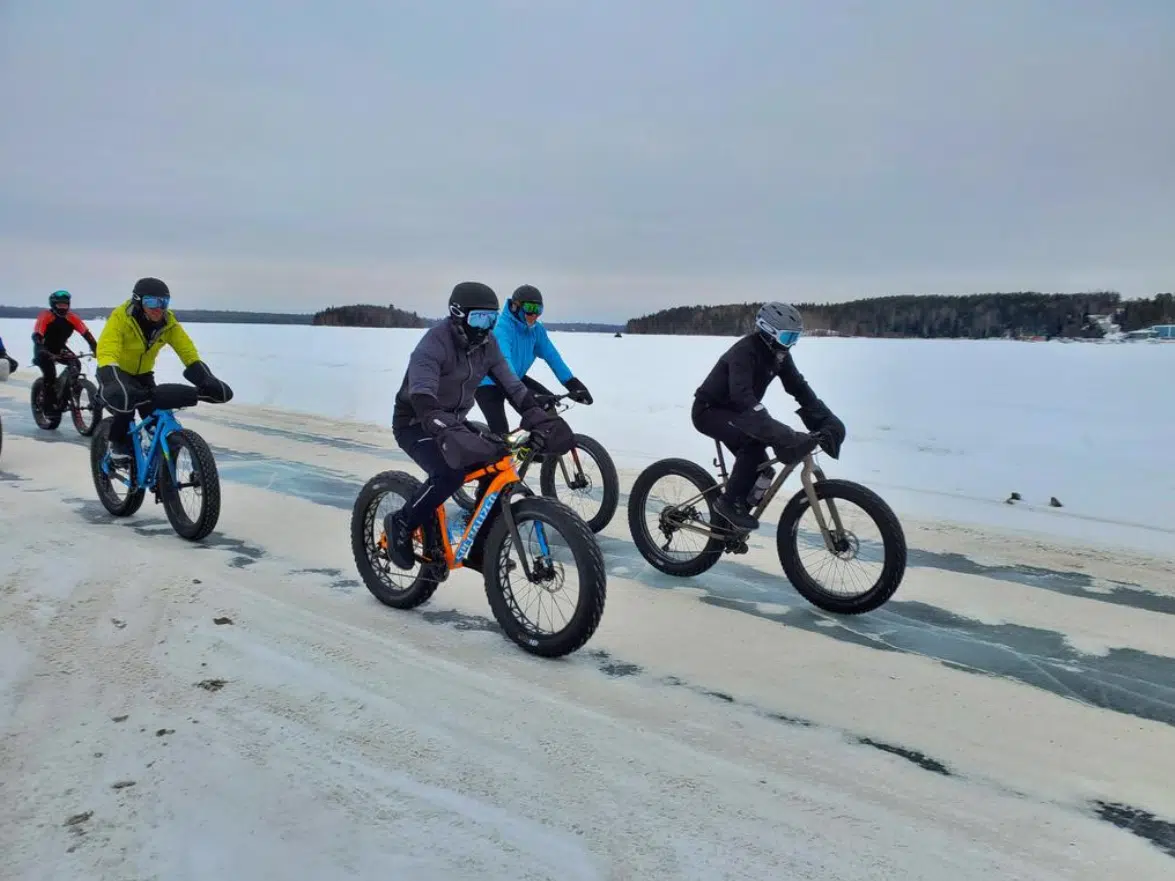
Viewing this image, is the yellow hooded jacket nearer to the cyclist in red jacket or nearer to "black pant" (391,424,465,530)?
"black pant" (391,424,465,530)

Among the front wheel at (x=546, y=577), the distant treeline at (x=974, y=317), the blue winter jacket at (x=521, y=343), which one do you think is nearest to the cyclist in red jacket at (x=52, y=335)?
the blue winter jacket at (x=521, y=343)

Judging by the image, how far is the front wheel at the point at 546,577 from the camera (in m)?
4.16

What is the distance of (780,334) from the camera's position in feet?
18.2

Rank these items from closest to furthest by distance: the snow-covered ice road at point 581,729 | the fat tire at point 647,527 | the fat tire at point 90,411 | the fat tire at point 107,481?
1. the snow-covered ice road at point 581,729
2. the fat tire at point 647,527
3. the fat tire at point 107,481
4. the fat tire at point 90,411

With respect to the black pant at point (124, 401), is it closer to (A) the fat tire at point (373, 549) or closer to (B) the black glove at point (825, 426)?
(A) the fat tire at point (373, 549)

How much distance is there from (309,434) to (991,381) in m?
20.3

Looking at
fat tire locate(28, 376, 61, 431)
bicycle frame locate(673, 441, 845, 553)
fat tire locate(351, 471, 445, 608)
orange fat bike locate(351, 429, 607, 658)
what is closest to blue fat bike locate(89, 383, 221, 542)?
fat tire locate(351, 471, 445, 608)

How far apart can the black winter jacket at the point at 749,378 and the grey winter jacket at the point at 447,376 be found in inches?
54.8

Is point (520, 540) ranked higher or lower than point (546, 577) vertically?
higher

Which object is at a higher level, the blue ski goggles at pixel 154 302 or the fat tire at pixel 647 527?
the blue ski goggles at pixel 154 302

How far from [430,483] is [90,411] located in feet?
33.2

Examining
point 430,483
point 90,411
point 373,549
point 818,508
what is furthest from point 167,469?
point 90,411

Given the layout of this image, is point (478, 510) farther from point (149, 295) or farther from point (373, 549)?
point (149, 295)

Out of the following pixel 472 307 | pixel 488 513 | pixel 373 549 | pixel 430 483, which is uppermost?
pixel 472 307
